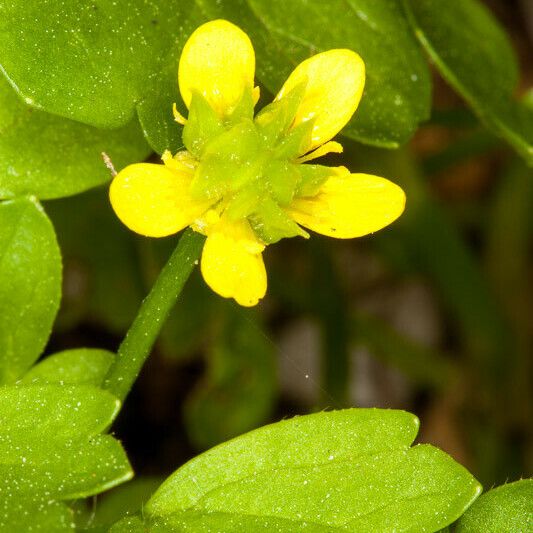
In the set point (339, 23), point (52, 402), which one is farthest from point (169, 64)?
point (52, 402)

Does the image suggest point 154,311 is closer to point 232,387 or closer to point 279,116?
point 279,116

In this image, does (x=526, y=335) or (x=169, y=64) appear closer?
(x=169, y=64)

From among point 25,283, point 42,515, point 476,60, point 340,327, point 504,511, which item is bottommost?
point 340,327

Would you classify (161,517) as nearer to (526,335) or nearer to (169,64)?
(169,64)

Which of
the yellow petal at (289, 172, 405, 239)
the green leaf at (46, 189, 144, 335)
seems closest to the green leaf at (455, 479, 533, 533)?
the yellow petal at (289, 172, 405, 239)

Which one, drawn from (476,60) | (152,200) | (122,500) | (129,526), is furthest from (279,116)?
(122,500)

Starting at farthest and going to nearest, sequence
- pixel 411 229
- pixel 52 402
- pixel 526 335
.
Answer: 1. pixel 526 335
2. pixel 411 229
3. pixel 52 402
